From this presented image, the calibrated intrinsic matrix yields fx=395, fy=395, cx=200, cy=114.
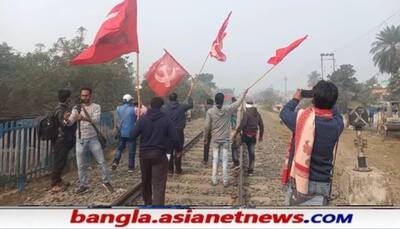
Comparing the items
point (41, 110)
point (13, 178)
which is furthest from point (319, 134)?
point (41, 110)

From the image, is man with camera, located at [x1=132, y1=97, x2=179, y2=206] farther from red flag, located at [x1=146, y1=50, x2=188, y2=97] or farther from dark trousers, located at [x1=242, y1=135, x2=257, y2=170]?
dark trousers, located at [x1=242, y1=135, x2=257, y2=170]

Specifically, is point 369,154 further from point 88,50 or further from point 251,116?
point 88,50

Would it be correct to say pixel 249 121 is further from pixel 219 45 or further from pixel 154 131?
pixel 219 45

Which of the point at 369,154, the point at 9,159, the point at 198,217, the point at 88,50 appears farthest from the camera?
the point at 369,154

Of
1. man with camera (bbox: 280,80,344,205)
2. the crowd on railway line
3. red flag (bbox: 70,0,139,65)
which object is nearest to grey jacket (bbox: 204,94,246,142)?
the crowd on railway line

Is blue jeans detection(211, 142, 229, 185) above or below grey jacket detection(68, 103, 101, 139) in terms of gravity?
below

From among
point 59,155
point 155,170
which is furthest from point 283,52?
point 59,155

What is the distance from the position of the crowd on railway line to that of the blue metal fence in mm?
686

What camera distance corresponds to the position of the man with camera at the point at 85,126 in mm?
5852

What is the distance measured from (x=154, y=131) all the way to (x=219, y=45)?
1338mm

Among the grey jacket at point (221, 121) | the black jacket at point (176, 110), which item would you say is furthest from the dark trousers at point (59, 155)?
the grey jacket at point (221, 121)

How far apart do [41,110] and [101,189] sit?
2926mm

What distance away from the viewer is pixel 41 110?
27.6ft

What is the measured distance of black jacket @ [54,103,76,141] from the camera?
5.99m
